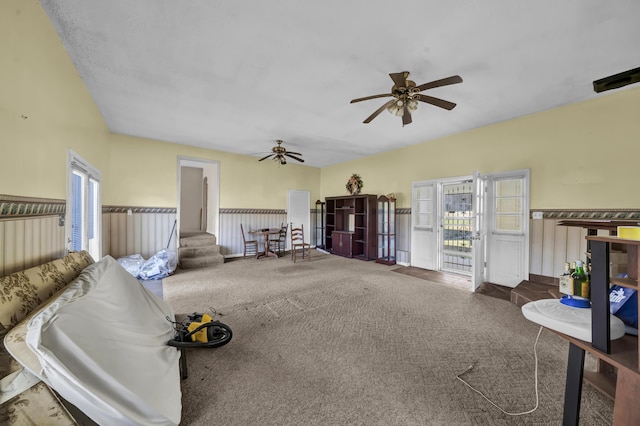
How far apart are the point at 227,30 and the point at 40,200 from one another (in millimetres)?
2168

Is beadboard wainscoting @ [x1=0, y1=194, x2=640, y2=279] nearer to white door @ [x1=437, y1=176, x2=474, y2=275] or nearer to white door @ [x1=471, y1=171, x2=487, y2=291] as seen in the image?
white door @ [x1=471, y1=171, x2=487, y2=291]

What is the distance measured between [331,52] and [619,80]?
216 centimetres

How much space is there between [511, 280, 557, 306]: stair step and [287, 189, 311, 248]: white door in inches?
225

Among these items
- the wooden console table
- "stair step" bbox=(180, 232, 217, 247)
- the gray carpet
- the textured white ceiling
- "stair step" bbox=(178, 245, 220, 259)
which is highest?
the textured white ceiling

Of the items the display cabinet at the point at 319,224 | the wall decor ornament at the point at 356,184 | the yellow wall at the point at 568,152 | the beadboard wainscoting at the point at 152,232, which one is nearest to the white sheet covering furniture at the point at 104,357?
the beadboard wainscoting at the point at 152,232

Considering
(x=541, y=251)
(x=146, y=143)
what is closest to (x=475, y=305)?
(x=541, y=251)

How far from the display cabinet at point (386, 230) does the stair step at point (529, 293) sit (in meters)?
2.76

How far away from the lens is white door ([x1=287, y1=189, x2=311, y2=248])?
7762 mm

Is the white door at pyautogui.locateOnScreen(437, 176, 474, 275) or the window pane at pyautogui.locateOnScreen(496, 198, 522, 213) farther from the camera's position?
the white door at pyautogui.locateOnScreen(437, 176, 474, 275)

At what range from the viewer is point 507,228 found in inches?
171

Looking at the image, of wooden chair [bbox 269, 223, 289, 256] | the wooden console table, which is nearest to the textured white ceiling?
the wooden console table

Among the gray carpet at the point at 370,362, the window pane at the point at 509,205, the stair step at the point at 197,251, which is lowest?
the gray carpet at the point at 370,362

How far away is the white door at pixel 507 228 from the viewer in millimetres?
4066

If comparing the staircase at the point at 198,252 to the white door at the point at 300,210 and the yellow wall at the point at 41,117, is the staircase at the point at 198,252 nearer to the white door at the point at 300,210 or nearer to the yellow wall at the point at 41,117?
the yellow wall at the point at 41,117
